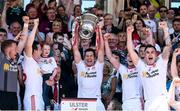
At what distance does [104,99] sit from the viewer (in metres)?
11.5

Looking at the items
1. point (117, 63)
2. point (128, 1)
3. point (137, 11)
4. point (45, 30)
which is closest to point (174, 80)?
point (117, 63)

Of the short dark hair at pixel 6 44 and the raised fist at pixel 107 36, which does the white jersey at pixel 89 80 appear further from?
the short dark hair at pixel 6 44

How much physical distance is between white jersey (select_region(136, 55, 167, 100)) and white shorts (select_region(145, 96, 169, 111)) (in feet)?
0.24

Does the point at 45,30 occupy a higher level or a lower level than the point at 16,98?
higher

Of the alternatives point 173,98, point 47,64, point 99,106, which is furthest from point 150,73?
point 47,64

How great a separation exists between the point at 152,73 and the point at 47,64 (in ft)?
5.81

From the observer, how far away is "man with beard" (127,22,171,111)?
1077cm

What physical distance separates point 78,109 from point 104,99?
1.56 metres

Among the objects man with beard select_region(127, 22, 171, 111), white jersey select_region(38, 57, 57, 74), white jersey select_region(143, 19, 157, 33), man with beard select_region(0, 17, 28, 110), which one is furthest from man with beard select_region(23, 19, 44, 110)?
white jersey select_region(143, 19, 157, 33)

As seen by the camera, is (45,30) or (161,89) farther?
(45,30)

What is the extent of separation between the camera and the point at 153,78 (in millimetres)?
10883

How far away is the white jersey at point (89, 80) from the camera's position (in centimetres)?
1117

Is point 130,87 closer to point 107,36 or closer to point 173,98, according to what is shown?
point 173,98

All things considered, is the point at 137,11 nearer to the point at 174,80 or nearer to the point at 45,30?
the point at 45,30
